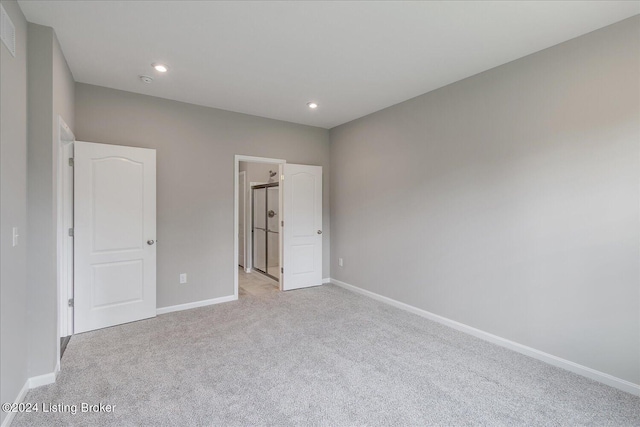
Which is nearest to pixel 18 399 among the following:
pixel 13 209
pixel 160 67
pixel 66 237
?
pixel 13 209

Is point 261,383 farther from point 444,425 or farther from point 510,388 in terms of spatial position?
point 510,388

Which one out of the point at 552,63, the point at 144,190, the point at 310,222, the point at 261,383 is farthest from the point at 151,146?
the point at 552,63

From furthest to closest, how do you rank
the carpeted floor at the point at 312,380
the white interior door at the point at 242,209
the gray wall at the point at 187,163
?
the white interior door at the point at 242,209 → the gray wall at the point at 187,163 → the carpeted floor at the point at 312,380

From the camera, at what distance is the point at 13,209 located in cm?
192

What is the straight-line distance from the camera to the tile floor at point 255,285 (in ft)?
15.3

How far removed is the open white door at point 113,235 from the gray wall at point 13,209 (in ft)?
3.49

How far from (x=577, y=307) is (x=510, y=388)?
0.88 metres

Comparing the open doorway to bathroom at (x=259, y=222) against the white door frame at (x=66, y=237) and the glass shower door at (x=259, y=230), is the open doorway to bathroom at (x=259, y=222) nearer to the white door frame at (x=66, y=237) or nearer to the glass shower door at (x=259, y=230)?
the glass shower door at (x=259, y=230)

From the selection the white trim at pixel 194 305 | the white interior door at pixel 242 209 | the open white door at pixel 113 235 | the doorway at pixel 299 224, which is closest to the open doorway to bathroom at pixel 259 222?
the white interior door at pixel 242 209

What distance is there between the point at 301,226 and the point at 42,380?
10.8 ft

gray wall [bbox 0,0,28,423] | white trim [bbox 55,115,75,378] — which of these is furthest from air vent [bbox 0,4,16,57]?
white trim [bbox 55,115,75,378]

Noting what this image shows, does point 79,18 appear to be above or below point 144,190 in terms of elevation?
above

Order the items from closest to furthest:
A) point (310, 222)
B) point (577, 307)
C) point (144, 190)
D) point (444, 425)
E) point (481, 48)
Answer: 1. point (444, 425)
2. point (577, 307)
3. point (481, 48)
4. point (144, 190)
5. point (310, 222)

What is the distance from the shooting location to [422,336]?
122 inches
